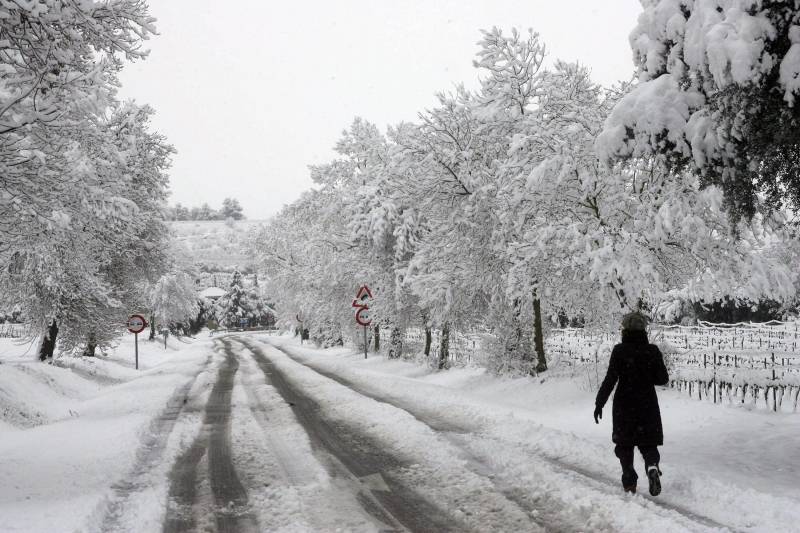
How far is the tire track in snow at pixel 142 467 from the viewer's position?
5.60 metres

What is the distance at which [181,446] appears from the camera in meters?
8.95

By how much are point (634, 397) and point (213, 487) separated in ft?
15.6

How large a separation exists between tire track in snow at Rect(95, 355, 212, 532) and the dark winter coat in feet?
16.2

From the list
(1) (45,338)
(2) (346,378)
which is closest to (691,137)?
(2) (346,378)

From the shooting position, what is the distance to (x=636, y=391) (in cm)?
616

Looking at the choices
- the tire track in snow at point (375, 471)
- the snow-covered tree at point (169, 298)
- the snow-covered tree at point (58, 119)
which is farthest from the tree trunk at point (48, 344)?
the snow-covered tree at point (169, 298)

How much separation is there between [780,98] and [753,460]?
4.45m

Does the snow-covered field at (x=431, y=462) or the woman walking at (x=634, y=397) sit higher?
the woman walking at (x=634, y=397)

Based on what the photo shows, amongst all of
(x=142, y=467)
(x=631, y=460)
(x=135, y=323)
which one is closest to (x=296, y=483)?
(x=142, y=467)

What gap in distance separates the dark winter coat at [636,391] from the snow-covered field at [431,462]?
23.0 inches

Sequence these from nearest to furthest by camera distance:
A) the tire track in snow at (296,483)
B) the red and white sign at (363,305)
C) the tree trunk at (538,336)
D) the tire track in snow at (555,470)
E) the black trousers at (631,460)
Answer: the tire track in snow at (555,470) < the tire track in snow at (296,483) < the black trousers at (631,460) < the tree trunk at (538,336) < the red and white sign at (363,305)

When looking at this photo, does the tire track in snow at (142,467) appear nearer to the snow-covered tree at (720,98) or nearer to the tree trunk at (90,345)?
the snow-covered tree at (720,98)

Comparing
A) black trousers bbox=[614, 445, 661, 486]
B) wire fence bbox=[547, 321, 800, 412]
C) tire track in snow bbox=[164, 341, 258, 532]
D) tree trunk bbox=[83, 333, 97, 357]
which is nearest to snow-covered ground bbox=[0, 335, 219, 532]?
tire track in snow bbox=[164, 341, 258, 532]

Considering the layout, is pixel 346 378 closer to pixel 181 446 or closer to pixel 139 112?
pixel 181 446
